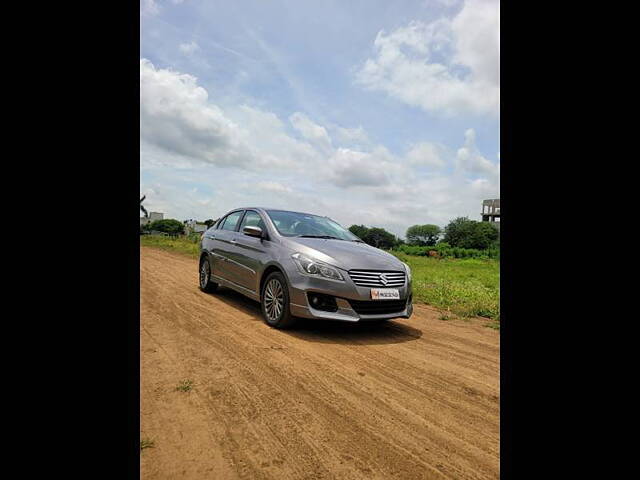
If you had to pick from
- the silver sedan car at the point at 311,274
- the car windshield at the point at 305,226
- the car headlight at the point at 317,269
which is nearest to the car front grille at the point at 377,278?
the silver sedan car at the point at 311,274

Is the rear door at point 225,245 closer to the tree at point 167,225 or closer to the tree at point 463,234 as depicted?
the tree at point 463,234

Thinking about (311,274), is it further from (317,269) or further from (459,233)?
(459,233)

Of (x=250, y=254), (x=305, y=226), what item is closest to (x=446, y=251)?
(x=305, y=226)

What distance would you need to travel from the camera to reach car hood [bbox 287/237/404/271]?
13.8ft

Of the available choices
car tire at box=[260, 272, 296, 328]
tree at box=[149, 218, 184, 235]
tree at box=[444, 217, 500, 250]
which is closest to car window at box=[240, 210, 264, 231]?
car tire at box=[260, 272, 296, 328]

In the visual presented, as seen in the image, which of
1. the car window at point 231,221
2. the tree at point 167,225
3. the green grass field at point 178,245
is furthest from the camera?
the tree at point 167,225

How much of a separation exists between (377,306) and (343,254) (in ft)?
2.45

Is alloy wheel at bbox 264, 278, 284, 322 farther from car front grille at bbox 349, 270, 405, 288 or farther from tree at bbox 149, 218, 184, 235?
tree at bbox 149, 218, 184, 235

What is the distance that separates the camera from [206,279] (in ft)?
21.5

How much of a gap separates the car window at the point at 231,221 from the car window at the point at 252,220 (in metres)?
0.24

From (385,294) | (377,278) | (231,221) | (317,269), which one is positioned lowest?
(385,294)

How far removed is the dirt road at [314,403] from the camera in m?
1.83
